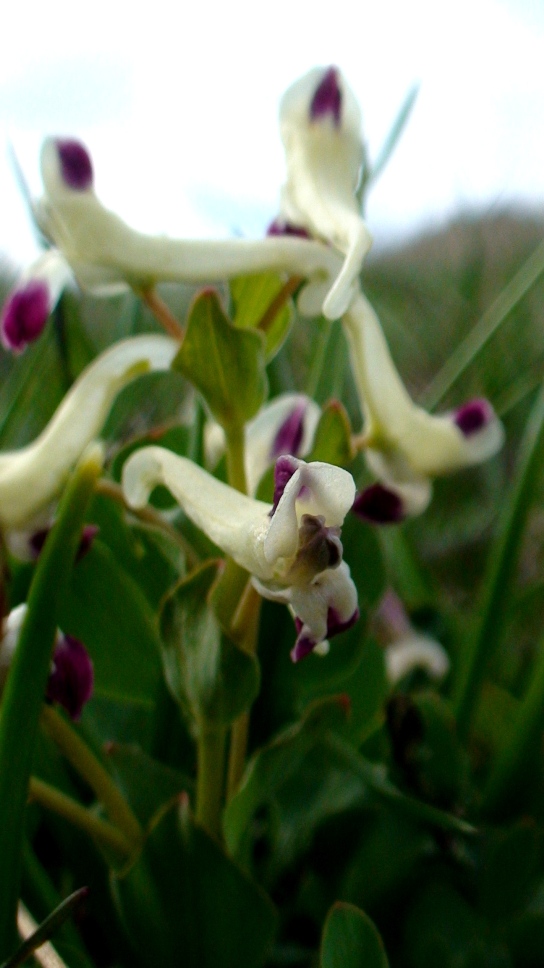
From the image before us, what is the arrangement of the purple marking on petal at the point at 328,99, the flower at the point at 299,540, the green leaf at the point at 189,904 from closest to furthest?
the flower at the point at 299,540 < the green leaf at the point at 189,904 < the purple marking on petal at the point at 328,99

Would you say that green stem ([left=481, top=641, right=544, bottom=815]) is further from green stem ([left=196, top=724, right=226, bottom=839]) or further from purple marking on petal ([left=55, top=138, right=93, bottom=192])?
purple marking on petal ([left=55, top=138, right=93, bottom=192])

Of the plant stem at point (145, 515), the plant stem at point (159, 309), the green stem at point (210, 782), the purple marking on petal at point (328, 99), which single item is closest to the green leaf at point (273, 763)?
the green stem at point (210, 782)

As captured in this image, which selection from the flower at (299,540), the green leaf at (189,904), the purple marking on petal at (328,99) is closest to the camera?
the flower at (299,540)

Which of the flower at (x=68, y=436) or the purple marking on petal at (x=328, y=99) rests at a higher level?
the purple marking on petal at (x=328, y=99)

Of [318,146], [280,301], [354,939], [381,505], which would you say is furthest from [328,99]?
[354,939]

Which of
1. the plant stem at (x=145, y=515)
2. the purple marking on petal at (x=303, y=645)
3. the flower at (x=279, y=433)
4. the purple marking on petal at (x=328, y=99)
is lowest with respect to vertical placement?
the plant stem at (x=145, y=515)

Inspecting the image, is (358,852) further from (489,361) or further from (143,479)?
(489,361)

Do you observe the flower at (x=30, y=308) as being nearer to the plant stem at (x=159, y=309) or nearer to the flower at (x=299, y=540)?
the plant stem at (x=159, y=309)
